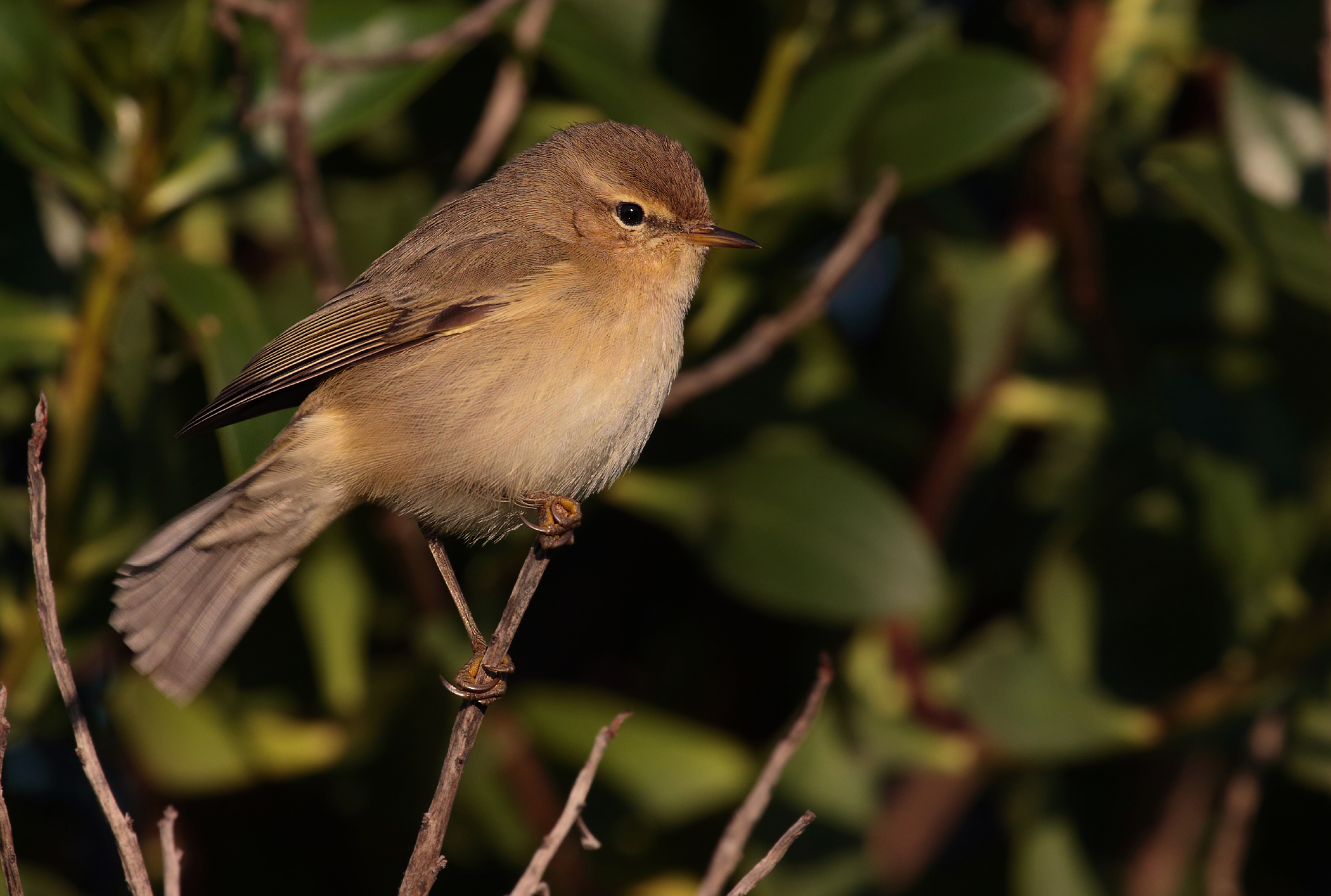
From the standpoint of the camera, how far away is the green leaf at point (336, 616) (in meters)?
3.03

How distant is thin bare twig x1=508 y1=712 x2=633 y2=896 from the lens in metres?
1.93

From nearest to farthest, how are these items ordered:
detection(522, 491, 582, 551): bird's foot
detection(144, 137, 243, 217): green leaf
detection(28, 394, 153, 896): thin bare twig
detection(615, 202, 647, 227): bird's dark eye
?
detection(28, 394, 153, 896): thin bare twig
detection(522, 491, 582, 551): bird's foot
detection(144, 137, 243, 217): green leaf
detection(615, 202, 647, 227): bird's dark eye

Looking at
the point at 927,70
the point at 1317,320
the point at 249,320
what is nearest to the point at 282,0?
the point at 249,320

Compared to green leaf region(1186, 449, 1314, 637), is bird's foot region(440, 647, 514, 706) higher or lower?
lower

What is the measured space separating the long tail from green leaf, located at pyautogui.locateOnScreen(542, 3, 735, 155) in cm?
106

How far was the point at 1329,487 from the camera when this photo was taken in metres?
3.15

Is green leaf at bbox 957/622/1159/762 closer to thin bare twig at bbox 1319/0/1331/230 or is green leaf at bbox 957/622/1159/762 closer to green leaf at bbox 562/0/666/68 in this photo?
thin bare twig at bbox 1319/0/1331/230

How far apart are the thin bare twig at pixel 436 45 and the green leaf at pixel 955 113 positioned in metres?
0.89

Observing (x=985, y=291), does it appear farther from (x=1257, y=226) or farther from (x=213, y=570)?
(x=213, y=570)

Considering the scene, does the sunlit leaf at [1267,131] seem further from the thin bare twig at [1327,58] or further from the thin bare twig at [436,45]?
the thin bare twig at [436,45]

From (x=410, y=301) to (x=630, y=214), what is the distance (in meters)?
0.58

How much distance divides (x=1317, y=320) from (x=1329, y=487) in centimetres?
→ 40

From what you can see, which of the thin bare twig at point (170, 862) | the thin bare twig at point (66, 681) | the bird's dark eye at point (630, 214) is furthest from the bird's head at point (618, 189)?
the thin bare twig at point (170, 862)

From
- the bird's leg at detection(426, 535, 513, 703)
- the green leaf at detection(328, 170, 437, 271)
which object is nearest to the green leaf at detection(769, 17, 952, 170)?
the green leaf at detection(328, 170, 437, 271)
